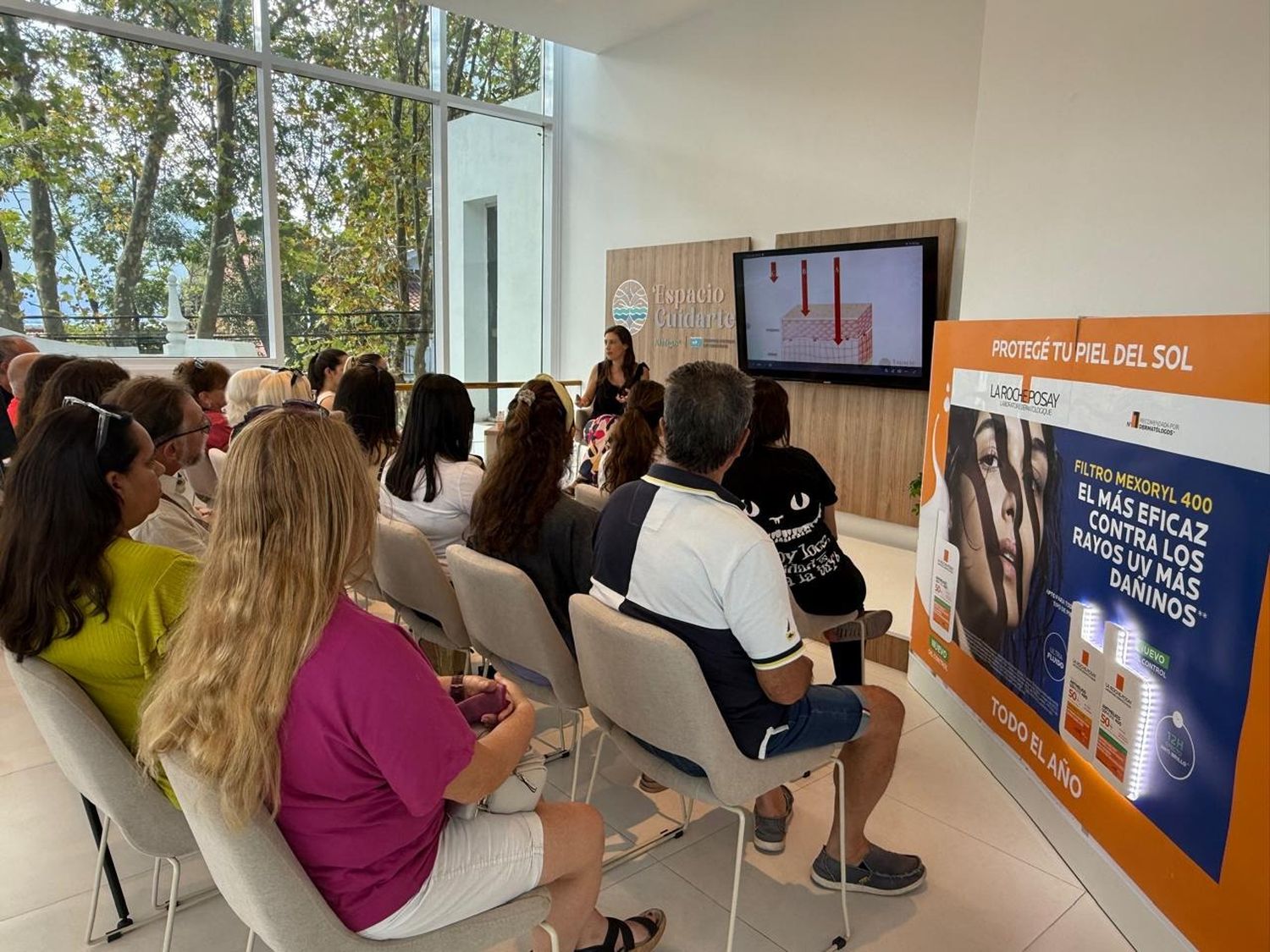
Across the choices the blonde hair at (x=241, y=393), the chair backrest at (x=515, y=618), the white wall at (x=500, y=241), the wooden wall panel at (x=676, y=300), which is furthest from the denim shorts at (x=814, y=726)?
the white wall at (x=500, y=241)

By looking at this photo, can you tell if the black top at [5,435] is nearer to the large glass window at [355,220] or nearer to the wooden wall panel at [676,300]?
the large glass window at [355,220]

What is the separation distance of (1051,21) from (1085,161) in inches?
20.9

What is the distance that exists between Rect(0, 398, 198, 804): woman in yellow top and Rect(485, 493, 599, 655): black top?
1026 millimetres

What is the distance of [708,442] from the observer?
194 cm

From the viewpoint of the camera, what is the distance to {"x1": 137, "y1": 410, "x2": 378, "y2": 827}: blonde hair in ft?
3.98

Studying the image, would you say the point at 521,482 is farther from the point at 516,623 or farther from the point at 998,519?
the point at 998,519

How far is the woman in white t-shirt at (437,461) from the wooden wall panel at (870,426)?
348cm

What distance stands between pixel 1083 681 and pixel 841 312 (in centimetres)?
381

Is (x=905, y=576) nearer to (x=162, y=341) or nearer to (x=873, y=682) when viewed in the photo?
(x=873, y=682)

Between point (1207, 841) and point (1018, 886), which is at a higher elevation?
point (1207, 841)

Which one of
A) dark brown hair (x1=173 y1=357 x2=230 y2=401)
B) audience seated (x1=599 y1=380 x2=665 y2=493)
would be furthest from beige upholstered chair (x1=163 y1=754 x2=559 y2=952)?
dark brown hair (x1=173 y1=357 x2=230 y2=401)

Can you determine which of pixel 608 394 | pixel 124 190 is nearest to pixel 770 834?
pixel 608 394

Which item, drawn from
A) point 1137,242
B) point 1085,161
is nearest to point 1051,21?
point 1085,161

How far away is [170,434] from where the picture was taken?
2531 millimetres
